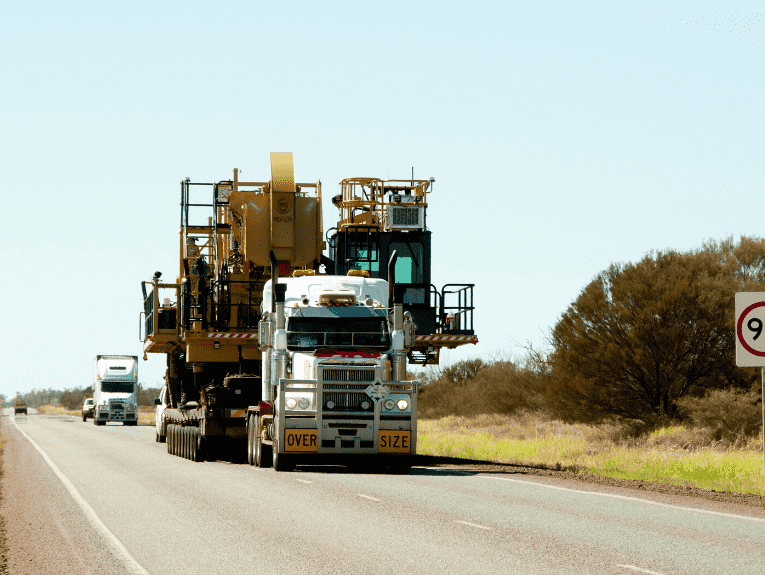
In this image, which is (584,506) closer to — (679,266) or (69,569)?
(69,569)

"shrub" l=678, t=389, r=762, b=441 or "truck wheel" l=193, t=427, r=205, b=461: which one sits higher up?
"shrub" l=678, t=389, r=762, b=441

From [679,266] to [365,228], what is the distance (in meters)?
14.1

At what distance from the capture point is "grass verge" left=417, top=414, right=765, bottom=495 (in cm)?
2212

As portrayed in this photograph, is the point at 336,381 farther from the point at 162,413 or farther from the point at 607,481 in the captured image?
the point at 162,413

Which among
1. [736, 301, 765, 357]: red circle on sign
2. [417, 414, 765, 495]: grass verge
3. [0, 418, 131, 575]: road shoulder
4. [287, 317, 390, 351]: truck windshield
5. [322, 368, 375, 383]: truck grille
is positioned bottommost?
[0, 418, 131, 575]: road shoulder

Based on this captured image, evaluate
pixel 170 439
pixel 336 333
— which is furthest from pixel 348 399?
pixel 170 439

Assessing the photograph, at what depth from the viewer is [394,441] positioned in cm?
2188

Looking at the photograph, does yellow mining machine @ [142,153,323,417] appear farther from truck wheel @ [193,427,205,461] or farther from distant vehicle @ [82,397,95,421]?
distant vehicle @ [82,397,95,421]

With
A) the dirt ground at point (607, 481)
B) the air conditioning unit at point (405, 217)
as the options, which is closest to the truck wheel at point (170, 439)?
the dirt ground at point (607, 481)

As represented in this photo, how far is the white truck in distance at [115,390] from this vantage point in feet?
225

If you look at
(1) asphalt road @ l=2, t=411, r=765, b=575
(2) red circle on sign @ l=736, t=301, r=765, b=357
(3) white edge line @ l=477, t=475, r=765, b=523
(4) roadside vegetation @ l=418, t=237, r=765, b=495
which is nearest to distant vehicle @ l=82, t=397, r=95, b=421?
(4) roadside vegetation @ l=418, t=237, r=765, b=495

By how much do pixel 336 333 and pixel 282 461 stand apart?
2747 millimetres

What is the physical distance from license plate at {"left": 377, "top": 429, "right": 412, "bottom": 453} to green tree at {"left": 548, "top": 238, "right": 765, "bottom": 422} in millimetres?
17514

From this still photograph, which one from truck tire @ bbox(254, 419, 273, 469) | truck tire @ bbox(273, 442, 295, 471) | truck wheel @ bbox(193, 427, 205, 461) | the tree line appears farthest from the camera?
the tree line
